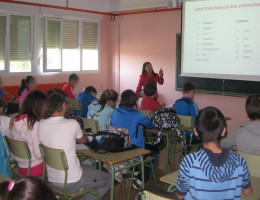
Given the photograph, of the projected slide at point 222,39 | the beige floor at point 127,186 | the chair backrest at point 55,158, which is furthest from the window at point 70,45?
the chair backrest at point 55,158

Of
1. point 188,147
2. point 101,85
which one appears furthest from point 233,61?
point 101,85

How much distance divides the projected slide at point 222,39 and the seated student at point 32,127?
3.96 m

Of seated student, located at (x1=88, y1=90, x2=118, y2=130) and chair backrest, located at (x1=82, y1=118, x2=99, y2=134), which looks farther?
seated student, located at (x1=88, y1=90, x2=118, y2=130)

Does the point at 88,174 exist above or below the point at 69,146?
below

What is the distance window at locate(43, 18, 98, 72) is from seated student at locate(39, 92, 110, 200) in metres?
4.77

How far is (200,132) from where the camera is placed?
203 cm

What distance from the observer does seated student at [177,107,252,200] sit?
1.92m

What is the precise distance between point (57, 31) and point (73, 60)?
0.82m

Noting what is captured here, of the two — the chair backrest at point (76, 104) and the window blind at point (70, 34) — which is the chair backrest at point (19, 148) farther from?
the window blind at point (70, 34)

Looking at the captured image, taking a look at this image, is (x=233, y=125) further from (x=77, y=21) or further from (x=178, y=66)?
(x=77, y=21)

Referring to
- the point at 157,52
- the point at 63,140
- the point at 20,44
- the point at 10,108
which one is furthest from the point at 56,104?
the point at 157,52

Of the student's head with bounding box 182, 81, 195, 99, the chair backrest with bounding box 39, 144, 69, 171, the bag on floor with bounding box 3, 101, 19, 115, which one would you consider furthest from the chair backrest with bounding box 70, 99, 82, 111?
the chair backrest with bounding box 39, 144, 69, 171

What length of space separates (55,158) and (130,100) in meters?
1.25

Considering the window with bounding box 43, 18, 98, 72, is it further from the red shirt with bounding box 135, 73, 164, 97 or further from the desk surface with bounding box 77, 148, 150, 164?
the desk surface with bounding box 77, 148, 150, 164
